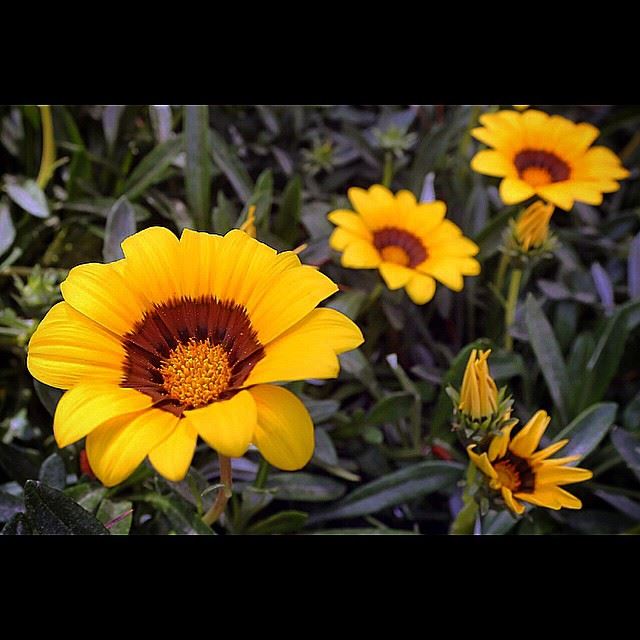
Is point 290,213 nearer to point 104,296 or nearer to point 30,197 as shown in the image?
point 30,197

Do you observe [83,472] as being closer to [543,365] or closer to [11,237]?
[11,237]

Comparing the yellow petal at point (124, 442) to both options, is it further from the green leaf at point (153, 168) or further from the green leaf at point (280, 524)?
the green leaf at point (153, 168)

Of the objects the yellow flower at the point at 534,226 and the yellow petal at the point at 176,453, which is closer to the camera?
the yellow petal at the point at 176,453

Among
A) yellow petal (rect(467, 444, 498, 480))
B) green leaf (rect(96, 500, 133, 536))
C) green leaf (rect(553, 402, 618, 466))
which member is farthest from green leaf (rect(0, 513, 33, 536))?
green leaf (rect(553, 402, 618, 466))

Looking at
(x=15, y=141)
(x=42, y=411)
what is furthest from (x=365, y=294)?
(x=15, y=141)

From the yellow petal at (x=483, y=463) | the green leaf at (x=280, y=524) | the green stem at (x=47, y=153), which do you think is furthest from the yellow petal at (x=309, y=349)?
the green stem at (x=47, y=153)

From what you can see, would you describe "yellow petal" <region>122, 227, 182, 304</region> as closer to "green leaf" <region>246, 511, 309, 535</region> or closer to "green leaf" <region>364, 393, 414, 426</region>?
"green leaf" <region>246, 511, 309, 535</region>

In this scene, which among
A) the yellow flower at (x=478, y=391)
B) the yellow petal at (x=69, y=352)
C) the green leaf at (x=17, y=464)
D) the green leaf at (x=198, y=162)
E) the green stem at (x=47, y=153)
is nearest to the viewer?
the yellow petal at (x=69, y=352)
